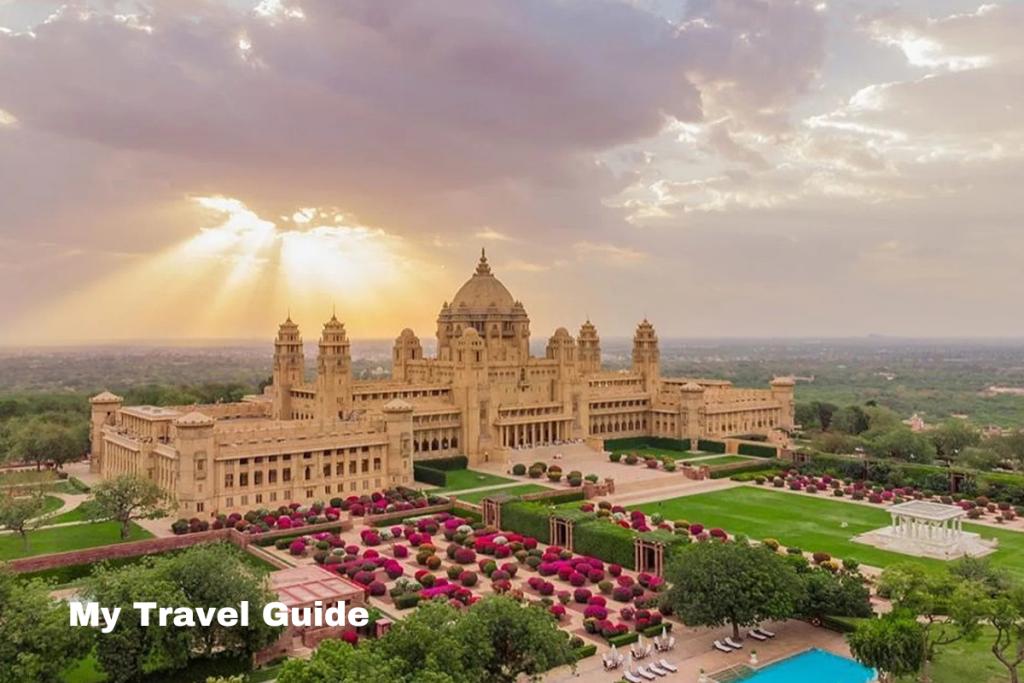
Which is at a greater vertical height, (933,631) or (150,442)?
(150,442)

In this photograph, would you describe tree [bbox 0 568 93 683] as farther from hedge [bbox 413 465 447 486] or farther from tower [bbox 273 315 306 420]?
tower [bbox 273 315 306 420]

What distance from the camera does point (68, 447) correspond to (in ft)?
263

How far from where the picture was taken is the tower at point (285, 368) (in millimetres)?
89250

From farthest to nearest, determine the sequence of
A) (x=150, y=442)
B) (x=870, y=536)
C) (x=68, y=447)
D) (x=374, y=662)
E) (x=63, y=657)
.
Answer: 1. (x=68, y=447)
2. (x=150, y=442)
3. (x=870, y=536)
4. (x=63, y=657)
5. (x=374, y=662)

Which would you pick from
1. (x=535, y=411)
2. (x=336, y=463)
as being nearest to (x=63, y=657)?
(x=336, y=463)

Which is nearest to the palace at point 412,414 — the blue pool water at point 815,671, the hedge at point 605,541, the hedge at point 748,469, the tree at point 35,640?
the hedge at point 748,469

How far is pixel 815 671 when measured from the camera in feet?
115

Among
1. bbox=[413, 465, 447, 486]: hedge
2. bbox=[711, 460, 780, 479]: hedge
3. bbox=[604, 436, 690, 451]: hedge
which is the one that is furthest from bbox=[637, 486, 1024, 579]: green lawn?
bbox=[604, 436, 690, 451]: hedge

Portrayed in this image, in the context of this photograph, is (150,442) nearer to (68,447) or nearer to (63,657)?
(68,447)

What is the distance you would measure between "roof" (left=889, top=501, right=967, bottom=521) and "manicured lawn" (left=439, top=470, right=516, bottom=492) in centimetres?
3287

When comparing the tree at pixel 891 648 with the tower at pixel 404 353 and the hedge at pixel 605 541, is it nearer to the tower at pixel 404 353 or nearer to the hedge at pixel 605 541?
the hedge at pixel 605 541

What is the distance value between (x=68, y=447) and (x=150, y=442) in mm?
17829

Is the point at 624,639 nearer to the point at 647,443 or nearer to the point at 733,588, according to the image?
the point at 733,588

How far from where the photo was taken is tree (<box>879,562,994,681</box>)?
103 feet
